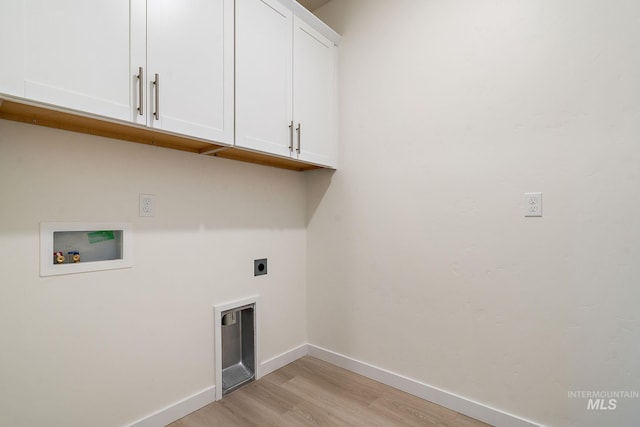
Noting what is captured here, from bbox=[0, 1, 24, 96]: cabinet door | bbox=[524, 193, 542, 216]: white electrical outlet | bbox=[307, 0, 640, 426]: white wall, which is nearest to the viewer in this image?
bbox=[0, 1, 24, 96]: cabinet door

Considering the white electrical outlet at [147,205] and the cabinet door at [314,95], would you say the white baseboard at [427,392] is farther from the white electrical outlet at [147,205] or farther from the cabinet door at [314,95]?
the white electrical outlet at [147,205]

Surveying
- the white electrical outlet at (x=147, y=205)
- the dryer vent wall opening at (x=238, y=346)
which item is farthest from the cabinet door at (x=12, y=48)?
the dryer vent wall opening at (x=238, y=346)

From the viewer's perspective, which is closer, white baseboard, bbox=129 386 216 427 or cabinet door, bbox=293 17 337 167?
white baseboard, bbox=129 386 216 427

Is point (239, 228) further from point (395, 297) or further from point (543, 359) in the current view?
point (543, 359)

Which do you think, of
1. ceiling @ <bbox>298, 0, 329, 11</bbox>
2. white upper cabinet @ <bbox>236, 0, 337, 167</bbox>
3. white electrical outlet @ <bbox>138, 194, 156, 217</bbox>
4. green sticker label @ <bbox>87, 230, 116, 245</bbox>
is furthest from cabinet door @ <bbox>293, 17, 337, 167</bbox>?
green sticker label @ <bbox>87, 230, 116, 245</bbox>

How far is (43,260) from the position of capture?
4.28 feet

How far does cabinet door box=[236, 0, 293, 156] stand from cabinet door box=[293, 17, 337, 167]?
83 mm

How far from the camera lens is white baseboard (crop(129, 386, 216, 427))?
1.62m

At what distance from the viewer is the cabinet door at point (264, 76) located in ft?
5.61

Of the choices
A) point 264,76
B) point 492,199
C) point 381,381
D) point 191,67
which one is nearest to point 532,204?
point 492,199

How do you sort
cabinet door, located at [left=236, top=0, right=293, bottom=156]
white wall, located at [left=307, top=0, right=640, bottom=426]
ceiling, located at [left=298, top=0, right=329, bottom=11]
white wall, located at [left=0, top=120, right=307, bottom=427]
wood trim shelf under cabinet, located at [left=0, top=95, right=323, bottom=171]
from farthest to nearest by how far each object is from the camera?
ceiling, located at [left=298, top=0, right=329, bottom=11] < cabinet door, located at [left=236, top=0, right=293, bottom=156] < white wall, located at [left=307, top=0, right=640, bottom=426] < white wall, located at [left=0, top=120, right=307, bottom=427] < wood trim shelf under cabinet, located at [left=0, top=95, right=323, bottom=171]

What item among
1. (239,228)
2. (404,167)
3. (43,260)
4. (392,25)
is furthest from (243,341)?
(392,25)

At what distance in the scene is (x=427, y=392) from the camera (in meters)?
1.93

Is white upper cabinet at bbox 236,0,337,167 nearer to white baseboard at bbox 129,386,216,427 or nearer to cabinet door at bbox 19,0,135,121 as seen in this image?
cabinet door at bbox 19,0,135,121
